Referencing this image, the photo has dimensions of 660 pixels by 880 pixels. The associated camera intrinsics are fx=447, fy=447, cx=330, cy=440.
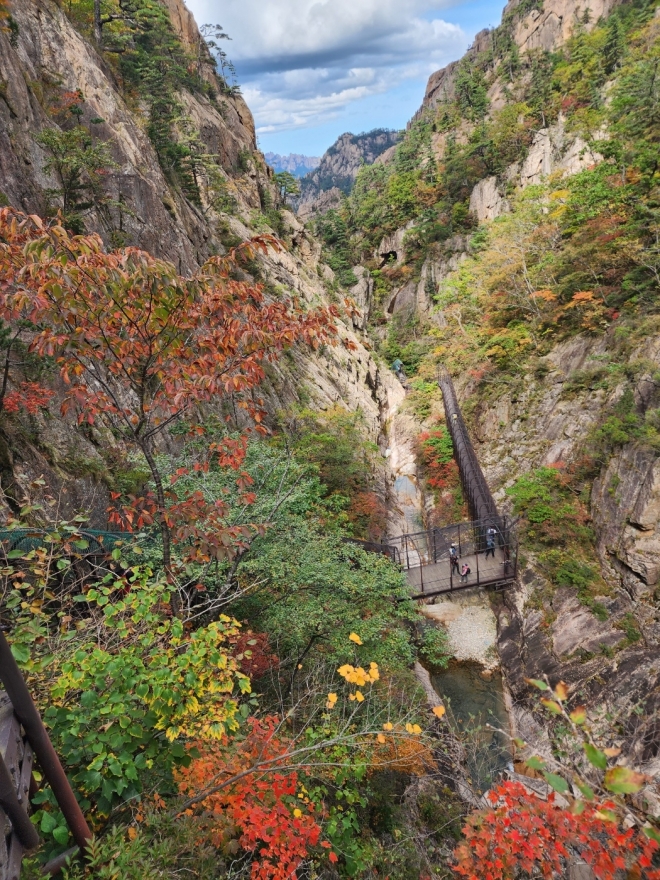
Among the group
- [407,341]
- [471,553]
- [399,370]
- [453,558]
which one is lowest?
[471,553]

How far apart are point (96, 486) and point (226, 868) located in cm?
740

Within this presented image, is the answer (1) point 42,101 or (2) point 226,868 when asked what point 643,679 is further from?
(1) point 42,101

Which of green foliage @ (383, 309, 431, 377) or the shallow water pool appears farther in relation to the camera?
green foliage @ (383, 309, 431, 377)

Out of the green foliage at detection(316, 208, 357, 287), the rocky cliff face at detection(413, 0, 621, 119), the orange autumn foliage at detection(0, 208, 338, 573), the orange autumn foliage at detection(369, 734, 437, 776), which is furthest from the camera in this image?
the rocky cliff face at detection(413, 0, 621, 119)

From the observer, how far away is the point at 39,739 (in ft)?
7.32

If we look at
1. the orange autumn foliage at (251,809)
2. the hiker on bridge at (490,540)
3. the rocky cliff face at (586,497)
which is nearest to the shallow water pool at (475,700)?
the rocky cliff face at (586,497)

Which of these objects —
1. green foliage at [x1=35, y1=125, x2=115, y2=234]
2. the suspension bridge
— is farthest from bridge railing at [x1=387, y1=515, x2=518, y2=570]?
green foliage at [x1=35, y1=125, x2=115, y2=234]

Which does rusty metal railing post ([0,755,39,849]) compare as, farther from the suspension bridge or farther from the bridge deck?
the bridge deck

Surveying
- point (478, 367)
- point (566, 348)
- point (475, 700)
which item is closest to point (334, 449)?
point (475, 700)

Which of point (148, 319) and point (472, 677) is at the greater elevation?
point (148, 319)

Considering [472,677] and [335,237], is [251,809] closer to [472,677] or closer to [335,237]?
[472,677]

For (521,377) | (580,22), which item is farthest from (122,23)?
(580,22)

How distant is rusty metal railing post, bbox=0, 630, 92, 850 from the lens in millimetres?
2098

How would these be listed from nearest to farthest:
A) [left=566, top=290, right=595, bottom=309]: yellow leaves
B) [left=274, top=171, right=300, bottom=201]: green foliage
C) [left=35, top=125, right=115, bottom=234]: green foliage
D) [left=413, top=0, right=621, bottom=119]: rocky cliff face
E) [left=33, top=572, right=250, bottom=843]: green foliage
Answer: [left=33, top=572, right=250, bottom=843]: green foliage
[left=35, top=125, right=115, bottom=234]: green foliage
[left=566, top=290, right=595, bottom=309]: yellow leaves
[left=274, top=171, right=300, bottom=201]: green foliage
[left=413, top=0, right=621, bottom=119]: rocky cliff face
